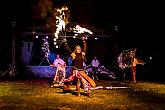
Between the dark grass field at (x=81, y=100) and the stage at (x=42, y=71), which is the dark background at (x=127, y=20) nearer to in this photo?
the stage at (x=42, y=71)

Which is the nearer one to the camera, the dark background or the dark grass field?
the dark grass field

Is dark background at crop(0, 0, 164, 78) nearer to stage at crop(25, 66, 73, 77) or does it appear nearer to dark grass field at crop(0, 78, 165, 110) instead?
stage at crop(25, 66, 73, 77)

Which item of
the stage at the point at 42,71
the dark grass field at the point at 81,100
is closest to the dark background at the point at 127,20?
the stage at the point at 42,71

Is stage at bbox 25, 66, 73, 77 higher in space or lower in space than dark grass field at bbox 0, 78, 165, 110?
higher

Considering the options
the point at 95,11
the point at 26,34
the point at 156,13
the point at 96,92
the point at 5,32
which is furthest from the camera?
the point at 95,11

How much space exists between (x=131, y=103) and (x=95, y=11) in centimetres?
2911

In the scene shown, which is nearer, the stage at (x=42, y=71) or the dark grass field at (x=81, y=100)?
the dark grass field at (x=81, y=100)

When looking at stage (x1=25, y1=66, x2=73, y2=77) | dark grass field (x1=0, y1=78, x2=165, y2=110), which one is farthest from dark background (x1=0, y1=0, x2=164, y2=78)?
dark grass field (x1=0, y1=78, x2=165, y2=110)

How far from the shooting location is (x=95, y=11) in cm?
4284

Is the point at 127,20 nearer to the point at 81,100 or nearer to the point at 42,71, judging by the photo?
the point at 42,71

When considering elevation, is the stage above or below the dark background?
below

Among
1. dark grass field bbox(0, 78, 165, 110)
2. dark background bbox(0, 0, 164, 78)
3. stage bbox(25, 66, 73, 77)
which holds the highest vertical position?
dark background bbox(0, 0, 164, 78)

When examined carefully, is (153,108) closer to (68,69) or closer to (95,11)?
(68,69)

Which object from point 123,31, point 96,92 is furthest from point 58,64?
point 123,31
